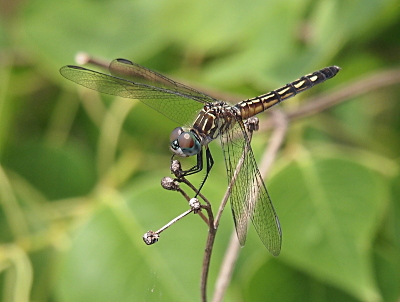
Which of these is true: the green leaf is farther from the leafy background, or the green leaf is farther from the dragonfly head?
the dragonfly head

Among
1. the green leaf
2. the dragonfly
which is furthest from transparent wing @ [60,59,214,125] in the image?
the green leaf

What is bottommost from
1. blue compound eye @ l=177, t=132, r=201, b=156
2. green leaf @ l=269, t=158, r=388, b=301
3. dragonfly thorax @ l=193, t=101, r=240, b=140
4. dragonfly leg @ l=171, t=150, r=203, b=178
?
green leaf @ l=269, t=158, r=388, b=301

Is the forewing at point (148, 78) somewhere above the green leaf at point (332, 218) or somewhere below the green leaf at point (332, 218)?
above

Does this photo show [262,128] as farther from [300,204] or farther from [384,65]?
[384,65]

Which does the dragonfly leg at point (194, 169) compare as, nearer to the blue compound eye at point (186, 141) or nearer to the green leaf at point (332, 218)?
the blue compound eye at point (186, 141)

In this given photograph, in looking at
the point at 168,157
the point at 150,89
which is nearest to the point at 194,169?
the point at 150,89

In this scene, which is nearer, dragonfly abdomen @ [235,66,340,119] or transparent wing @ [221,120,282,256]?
transparent wing @ [221,120,282,256]

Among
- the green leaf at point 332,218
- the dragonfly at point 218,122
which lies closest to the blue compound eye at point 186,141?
the dragonfly at point 218,122
